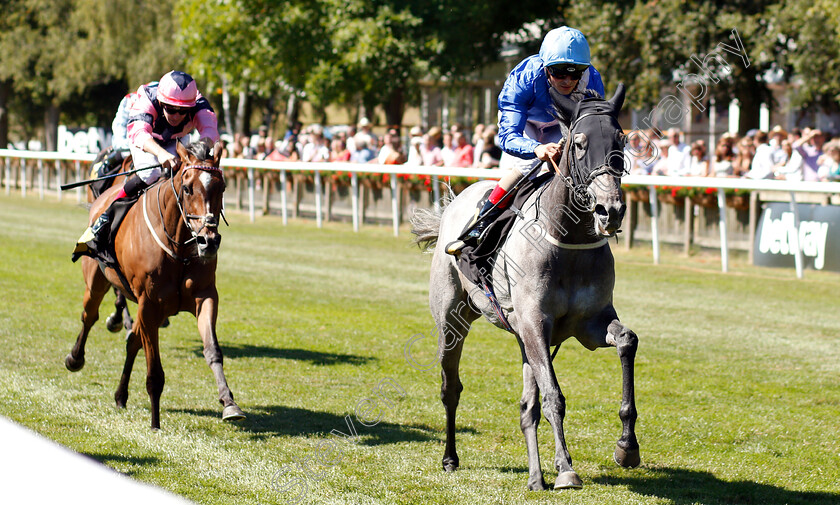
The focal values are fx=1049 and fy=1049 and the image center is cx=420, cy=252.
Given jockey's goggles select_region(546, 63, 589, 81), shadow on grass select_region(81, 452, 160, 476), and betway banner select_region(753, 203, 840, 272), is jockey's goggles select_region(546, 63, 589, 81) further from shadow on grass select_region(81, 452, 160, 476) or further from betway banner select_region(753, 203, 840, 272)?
betway banner select_region(753, 203, 840, 272)

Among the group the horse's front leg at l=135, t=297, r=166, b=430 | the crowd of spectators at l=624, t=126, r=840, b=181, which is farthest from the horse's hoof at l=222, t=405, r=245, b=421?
the crowd of spectators at l=624, t=126, r=840, b=181

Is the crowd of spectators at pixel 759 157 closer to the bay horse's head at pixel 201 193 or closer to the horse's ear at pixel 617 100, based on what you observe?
the bay horse's head at pixel 201 193

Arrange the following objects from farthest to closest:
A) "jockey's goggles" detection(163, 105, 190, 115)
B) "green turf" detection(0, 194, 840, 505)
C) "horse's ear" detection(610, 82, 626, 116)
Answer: "jockey's goggles" detection(163, 105, 190, 115) → "green turf" detection(0, 194, 840, 505) → "horse's ear" detection(610, 82, 626, 116)

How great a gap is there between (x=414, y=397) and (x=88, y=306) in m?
2.57

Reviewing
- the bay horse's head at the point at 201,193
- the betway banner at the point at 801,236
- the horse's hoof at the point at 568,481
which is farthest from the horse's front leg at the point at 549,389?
the betway banner at the point at 801,236

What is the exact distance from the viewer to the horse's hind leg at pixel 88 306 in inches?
301

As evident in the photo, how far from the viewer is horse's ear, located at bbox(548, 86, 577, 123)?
4895 mm

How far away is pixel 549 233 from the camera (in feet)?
16.4

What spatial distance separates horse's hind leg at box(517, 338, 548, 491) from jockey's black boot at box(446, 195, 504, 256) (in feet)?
2.33

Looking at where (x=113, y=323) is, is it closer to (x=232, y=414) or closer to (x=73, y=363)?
(x=73, y=363)

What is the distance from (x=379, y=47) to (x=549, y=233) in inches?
825

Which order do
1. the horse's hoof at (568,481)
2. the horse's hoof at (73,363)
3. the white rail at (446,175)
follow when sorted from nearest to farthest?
the horse's hoof at (568,481), the horse's hoof at (73,363), the white rail at (446,175)

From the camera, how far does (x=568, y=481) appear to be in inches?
181

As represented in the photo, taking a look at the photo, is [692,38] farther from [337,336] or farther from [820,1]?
[337,336]
